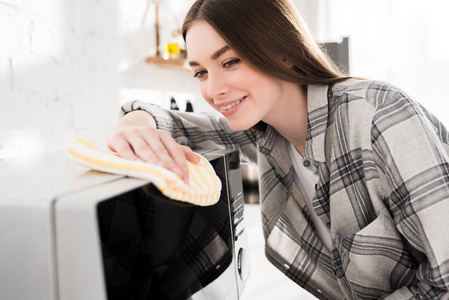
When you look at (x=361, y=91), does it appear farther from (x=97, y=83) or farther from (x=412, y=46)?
(x=412, y=46)

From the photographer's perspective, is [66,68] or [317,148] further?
[66,68]

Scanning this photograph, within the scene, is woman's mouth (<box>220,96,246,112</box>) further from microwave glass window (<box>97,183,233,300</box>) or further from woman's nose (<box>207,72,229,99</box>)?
microwave glass window (<box>97,183,233,300</box>)

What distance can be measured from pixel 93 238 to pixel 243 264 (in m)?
0.46

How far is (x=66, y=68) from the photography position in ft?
3.69

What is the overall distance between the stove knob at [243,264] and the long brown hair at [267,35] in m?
0.38

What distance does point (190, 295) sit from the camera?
0.52 meters

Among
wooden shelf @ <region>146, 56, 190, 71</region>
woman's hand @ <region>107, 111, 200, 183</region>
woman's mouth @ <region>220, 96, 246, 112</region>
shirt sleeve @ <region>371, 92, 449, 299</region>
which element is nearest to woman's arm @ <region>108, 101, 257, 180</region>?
woman's hand @ <region>107, 111, 200, 183</region>

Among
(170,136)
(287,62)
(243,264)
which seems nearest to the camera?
(170,136)

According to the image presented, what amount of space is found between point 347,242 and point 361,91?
11.9 inches

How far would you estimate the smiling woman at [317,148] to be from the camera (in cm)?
62

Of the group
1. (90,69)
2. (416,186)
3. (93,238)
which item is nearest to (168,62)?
(90,69)

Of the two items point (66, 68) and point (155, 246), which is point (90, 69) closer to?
point (66, 68)

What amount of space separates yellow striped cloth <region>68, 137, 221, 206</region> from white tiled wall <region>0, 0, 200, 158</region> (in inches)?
22.8

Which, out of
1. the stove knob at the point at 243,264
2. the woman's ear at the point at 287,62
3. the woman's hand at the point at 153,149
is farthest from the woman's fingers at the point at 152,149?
the woman's ear at the point at 287,62
